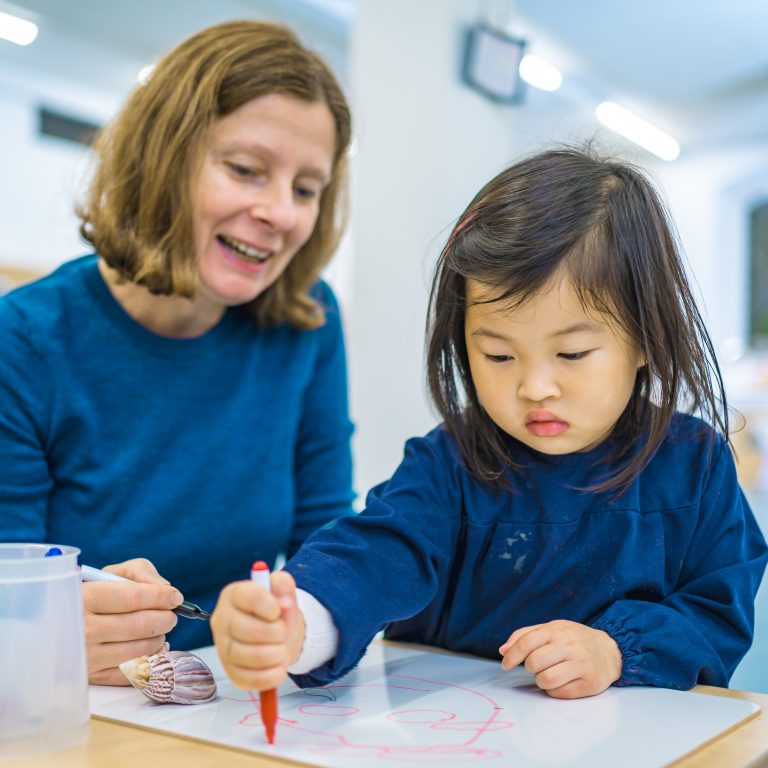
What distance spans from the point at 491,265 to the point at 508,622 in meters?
0.30

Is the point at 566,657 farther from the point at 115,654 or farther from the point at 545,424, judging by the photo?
the point at 115,654

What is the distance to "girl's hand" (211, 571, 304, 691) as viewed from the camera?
20.3 inches

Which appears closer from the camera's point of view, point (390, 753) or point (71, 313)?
point (390, 753)

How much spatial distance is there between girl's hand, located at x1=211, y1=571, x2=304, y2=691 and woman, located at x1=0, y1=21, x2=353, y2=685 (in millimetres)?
483

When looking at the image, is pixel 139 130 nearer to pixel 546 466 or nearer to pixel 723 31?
pixel 546 466

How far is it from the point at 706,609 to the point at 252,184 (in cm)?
64

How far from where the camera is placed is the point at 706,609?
76cm

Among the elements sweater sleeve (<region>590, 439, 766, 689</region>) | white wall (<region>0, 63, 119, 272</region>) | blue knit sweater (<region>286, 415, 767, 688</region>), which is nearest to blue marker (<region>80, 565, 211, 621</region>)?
blue knit sweater (<region>286, 415, 767, 688</region>)

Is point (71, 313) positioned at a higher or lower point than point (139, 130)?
lower

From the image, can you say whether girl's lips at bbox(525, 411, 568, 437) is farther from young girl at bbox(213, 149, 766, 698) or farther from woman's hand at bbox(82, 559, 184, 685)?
woman's hand at bbox(82, 559, 184, 685)

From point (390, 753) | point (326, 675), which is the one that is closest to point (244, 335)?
point (326, 675)

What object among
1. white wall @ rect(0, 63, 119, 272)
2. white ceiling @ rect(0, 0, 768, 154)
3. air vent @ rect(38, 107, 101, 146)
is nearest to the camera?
white ceiling @ rect(0, 0, 768, 154)

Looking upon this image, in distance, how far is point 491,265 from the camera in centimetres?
75

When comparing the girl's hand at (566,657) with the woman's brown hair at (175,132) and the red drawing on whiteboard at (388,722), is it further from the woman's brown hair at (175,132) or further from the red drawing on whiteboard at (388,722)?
the woman's brown hair at (175,132)
